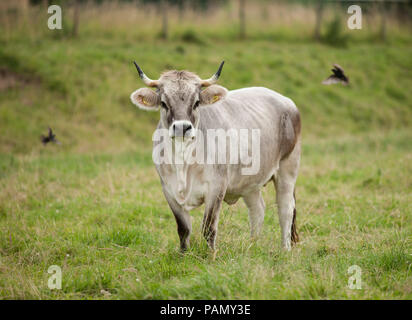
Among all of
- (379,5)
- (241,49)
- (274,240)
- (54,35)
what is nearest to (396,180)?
(274,240)

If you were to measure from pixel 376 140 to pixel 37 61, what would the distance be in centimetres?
969

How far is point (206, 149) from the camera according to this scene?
4676 mm

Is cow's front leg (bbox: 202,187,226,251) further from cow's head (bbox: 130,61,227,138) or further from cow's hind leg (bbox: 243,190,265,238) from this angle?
cow's hind leg (bbox: 243,190,265,238)

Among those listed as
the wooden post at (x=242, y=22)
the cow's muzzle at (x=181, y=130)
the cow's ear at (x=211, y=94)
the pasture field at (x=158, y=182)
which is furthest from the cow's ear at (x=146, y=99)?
the wooden post at (x=242, y=22)

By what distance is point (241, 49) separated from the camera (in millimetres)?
16922

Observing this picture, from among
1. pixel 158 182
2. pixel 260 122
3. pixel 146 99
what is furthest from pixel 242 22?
pixel 146 99

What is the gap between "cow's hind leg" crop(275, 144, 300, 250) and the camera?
5484 mm

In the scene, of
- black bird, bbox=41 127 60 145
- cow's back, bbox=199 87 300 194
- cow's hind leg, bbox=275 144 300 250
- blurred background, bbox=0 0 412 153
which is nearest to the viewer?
cow's back, bbox=199 87 300 194

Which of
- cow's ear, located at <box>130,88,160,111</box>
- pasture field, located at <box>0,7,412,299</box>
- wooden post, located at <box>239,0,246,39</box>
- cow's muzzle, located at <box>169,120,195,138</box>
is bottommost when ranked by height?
pasture field, located at <box>0,7,412,299</box>

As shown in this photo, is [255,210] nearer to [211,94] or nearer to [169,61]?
[211,94]

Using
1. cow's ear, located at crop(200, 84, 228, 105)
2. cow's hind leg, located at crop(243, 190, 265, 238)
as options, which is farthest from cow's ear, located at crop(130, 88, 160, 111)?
cow's hind leg, located at crop(243, 190, 265, 238)

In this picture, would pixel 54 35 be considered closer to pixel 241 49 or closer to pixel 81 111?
pixel 81 111

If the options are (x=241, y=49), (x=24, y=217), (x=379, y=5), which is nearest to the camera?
(x=24, y=217)

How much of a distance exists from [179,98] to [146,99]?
1.35ft
